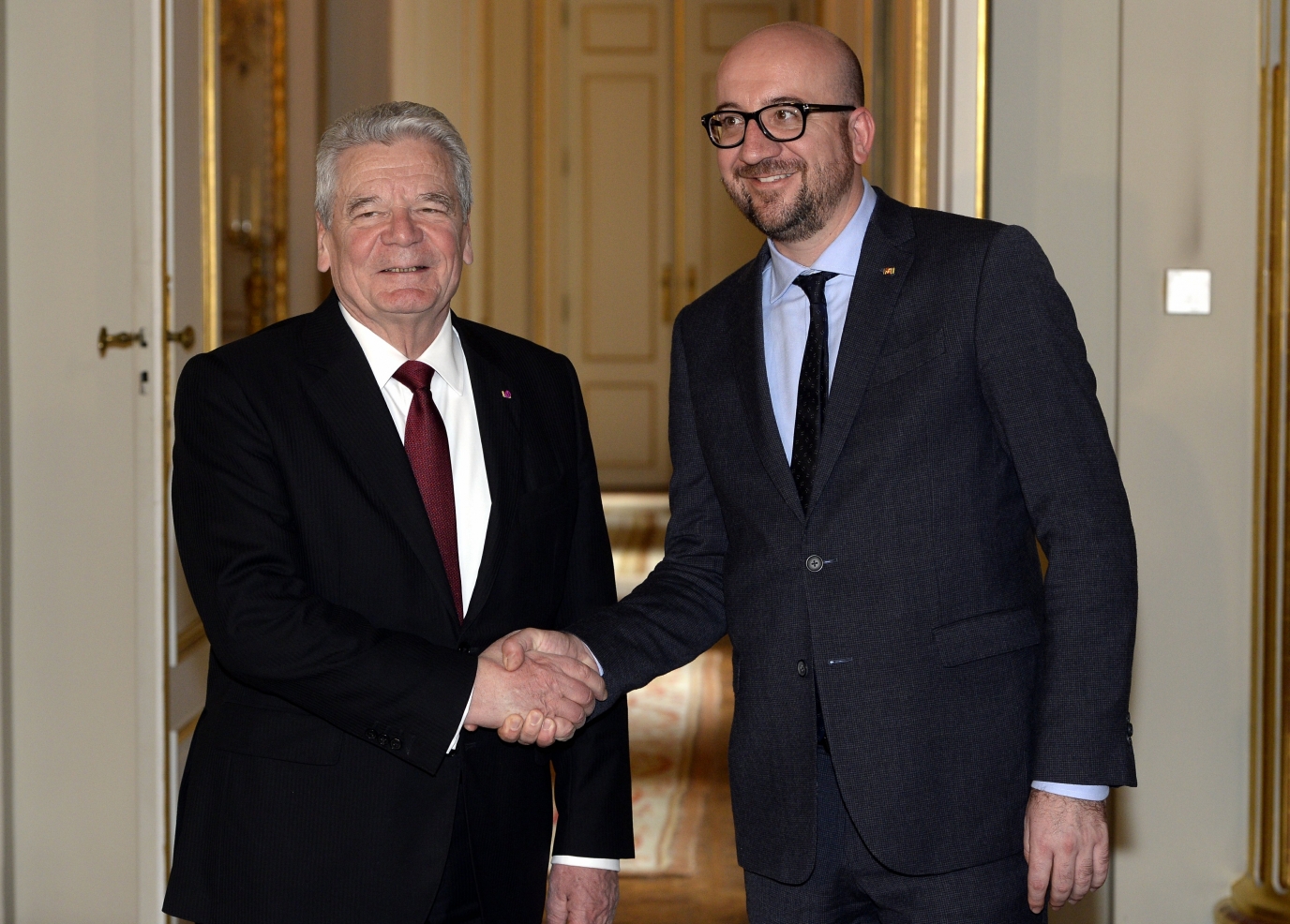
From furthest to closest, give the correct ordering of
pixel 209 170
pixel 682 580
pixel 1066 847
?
pixel 209 170 → pixel 682 580 → pixel 1066 847

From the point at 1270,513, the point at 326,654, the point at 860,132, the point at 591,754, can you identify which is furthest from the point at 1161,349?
the point at 326,654

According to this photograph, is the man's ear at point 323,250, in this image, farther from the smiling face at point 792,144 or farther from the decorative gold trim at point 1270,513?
the decorative gold trim at point 1270,513

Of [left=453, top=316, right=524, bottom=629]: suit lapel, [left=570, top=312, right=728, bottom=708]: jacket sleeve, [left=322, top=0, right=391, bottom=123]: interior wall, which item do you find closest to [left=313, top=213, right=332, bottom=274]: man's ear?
[left=453, top=316, right=524, bottom=629]: suit lapel

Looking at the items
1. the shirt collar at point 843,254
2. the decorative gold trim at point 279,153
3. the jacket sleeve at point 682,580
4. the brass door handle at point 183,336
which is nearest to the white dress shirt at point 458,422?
the jacket sleeve at point 682,580

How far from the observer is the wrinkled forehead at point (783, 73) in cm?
185

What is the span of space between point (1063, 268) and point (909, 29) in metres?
0.73

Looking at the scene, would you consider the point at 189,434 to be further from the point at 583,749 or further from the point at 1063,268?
the point at 1063,268

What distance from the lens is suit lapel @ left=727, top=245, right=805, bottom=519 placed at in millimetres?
1806

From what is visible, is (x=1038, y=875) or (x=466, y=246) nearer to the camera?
(x=1038, y=875)

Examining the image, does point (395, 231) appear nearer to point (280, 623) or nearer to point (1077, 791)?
point (280, 623)

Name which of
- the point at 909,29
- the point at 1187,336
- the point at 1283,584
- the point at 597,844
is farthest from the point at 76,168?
the point at 1283,584

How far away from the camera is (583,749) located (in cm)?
192

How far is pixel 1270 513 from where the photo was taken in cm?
300

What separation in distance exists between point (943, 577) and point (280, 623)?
848 mm
